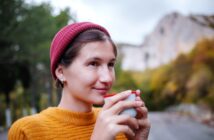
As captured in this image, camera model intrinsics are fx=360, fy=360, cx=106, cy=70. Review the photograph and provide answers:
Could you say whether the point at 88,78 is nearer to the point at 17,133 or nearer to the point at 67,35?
the point at 67,35

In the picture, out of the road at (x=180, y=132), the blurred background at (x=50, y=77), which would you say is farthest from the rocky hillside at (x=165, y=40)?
the road at (x=180, y=132)

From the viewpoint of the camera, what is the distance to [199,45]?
48.0m

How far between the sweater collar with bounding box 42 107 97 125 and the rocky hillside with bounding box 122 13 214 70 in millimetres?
92275

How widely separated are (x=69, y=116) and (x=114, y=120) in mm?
457

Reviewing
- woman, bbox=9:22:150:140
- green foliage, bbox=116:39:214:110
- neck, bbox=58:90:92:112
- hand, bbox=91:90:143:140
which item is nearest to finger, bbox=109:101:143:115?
hand, bbox=91:90:143:140

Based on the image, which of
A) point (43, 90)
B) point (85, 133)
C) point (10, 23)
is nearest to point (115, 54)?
point (85, 133)

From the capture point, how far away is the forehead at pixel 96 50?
5.95 ft

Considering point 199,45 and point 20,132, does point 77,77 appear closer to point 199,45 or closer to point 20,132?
point 20,132

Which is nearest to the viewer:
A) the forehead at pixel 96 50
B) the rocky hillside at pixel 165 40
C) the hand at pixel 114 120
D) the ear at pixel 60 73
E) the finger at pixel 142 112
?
the hand at pixel 114 120

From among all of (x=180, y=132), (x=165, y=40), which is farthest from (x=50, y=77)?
(x=165, y=40)

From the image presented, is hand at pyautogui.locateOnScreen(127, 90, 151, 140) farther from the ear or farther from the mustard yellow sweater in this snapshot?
the ear

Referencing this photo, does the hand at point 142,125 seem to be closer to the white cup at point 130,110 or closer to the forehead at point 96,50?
the white cup at point 130,110

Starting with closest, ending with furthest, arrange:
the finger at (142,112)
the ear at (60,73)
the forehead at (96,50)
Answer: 1. the finger at (142,112)
2. the forehead at (96,50)
3. the ear at (60,73)

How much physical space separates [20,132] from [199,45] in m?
48.1
